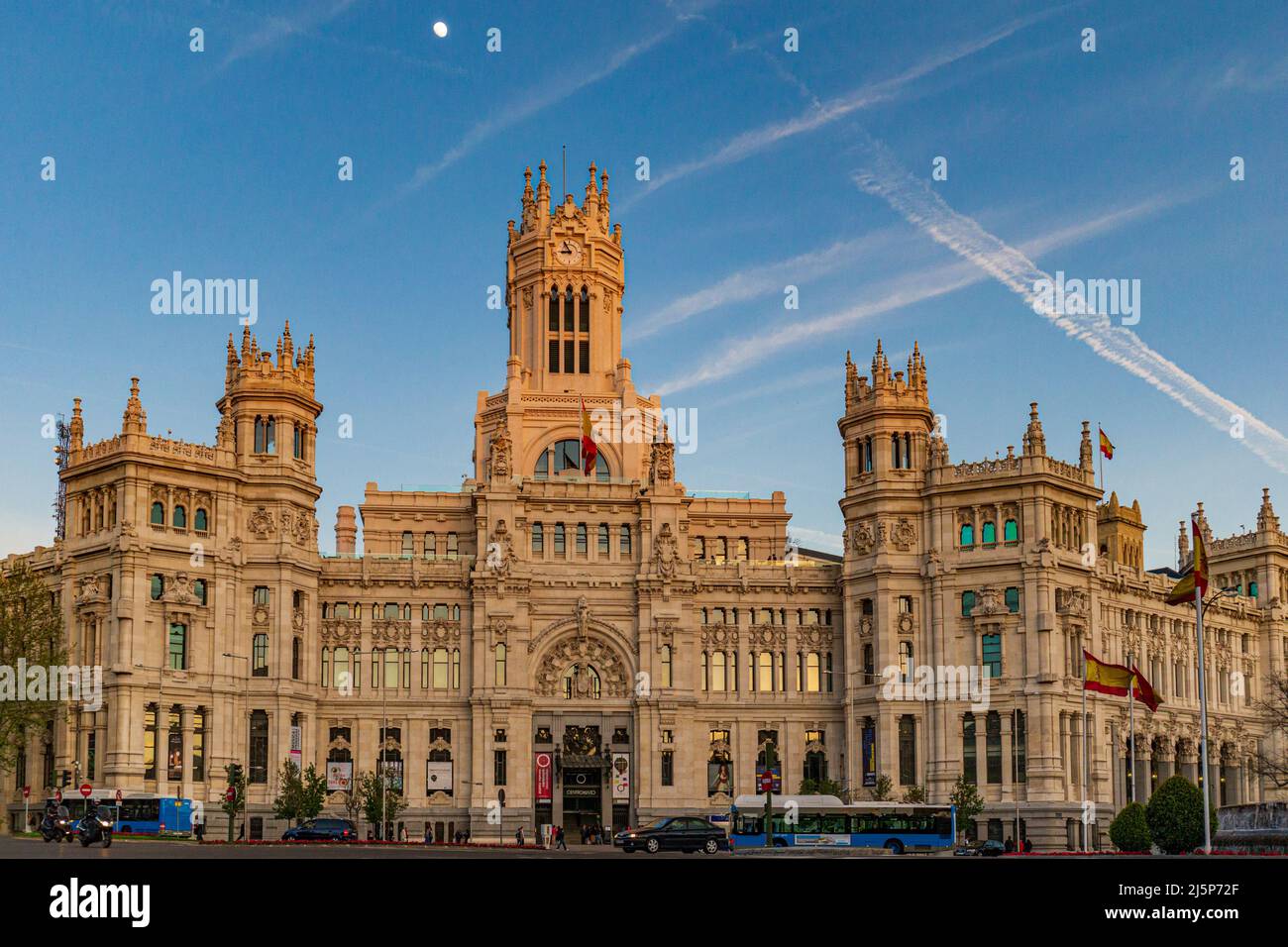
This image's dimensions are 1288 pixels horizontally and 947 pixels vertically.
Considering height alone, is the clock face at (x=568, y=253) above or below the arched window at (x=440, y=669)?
above

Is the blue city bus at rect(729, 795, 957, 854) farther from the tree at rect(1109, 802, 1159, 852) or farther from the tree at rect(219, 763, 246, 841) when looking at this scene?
the tree at rect(219, 763, 246, 841)

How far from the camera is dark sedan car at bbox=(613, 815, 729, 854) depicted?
92438 millimetres

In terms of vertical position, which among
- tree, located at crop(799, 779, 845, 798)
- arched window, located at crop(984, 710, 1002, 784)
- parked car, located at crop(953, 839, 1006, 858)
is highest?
arched window, located at crop(984, 710, 1002, 784)

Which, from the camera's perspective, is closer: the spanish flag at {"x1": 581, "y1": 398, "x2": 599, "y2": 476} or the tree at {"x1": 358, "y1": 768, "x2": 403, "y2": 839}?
the tree at {"x1": 358, "y1": 768, "x2": 403, "y2": 839}

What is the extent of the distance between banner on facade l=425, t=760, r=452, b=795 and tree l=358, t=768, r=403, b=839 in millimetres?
3854

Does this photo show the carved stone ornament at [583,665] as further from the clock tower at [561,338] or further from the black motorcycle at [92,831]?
the black motorcycle at [92,831]

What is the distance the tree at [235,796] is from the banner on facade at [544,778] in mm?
22061

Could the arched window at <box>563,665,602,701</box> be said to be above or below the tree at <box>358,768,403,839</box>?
above

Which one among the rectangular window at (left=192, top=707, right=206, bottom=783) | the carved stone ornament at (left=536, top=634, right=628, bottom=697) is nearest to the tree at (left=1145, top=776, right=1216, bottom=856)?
the carved stone ornament at (left=536, top=634, right=628, bottom=697)

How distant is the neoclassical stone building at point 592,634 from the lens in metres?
120

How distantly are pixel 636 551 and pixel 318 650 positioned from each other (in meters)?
24.7

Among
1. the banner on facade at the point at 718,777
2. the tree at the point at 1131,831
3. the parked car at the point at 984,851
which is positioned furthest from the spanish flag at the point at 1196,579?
the banner on facade at the point at 718,777

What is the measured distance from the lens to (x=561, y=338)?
15125cm
